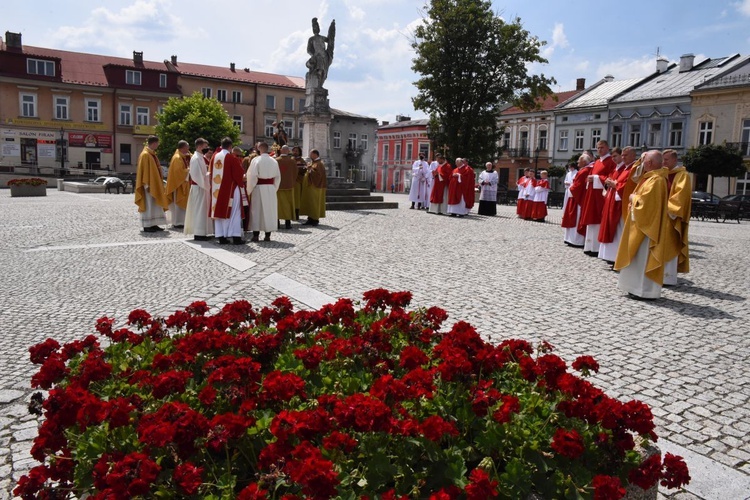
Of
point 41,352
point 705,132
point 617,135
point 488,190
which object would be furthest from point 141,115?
point 41,352

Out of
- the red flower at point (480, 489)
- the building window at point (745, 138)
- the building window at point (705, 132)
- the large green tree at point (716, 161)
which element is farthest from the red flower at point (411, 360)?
the building window at point (705, 132)

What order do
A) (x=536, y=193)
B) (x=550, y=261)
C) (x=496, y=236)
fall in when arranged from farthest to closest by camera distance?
(x=536, y=193), (x=496, y=236), (x=550, y=261)

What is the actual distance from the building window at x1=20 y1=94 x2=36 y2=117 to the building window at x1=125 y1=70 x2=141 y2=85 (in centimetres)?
809

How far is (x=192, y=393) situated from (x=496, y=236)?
12055 mm

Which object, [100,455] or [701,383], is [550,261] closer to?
[701,383]

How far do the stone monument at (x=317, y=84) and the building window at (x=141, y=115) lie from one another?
3858 cm

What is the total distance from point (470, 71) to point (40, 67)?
38.8m

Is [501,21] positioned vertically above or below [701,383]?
above

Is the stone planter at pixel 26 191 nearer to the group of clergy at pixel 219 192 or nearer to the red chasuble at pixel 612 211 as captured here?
the group of clergy at pixel 219 192

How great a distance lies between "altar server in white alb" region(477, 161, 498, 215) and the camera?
20.4 metres

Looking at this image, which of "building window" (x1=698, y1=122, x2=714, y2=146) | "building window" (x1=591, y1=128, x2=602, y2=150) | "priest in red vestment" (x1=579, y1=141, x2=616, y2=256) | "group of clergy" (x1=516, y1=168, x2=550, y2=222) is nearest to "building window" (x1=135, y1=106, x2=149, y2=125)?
"building window" (x1=591, y1=128, x2=602, y2=150)

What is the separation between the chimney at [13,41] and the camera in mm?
50344

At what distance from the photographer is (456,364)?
2736 millimetres

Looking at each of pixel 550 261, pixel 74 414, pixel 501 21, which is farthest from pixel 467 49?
pixel 74 414
